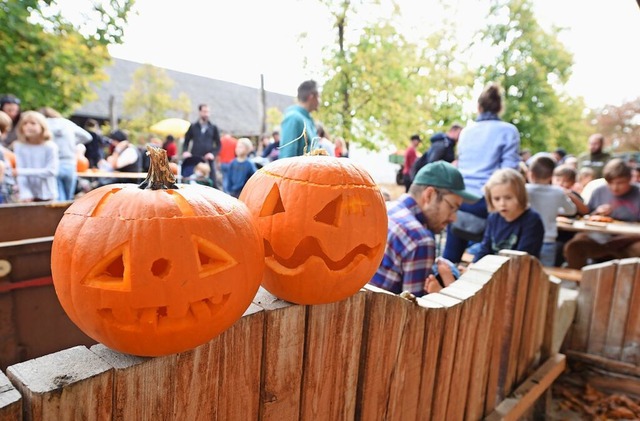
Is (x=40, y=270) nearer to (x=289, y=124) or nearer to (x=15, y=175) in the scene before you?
(x=289, y=124)

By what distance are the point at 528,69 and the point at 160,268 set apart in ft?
85.7

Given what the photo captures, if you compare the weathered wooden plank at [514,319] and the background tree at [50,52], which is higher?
the background tree at [50,52]

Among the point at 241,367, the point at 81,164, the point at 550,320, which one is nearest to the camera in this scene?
the point at 241,367

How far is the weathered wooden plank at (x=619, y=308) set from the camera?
296 centimetres

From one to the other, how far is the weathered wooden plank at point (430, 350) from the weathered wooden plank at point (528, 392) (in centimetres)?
72

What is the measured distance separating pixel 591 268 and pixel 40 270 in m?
3.79

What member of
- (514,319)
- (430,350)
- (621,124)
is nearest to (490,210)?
(514,319)

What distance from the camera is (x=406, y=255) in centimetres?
222

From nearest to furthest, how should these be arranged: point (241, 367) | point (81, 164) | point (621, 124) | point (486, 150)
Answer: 1. point (241, 367)
2. point (486, 150)
3. point (81, 164)
4. point (621, 124)

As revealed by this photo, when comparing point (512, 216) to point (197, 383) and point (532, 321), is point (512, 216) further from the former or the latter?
point (197, 383)

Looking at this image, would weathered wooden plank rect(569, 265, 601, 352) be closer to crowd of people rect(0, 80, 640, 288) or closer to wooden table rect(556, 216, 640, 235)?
crowd of people rect(0, 80, 640, 288)

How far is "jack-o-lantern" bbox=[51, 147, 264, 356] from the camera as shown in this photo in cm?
79

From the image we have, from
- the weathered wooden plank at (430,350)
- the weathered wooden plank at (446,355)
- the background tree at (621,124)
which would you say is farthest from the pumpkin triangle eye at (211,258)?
the background tree at (621,124)

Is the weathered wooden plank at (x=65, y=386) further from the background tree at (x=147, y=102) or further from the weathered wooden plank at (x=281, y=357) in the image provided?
the background tree at (x=147, y=102)
